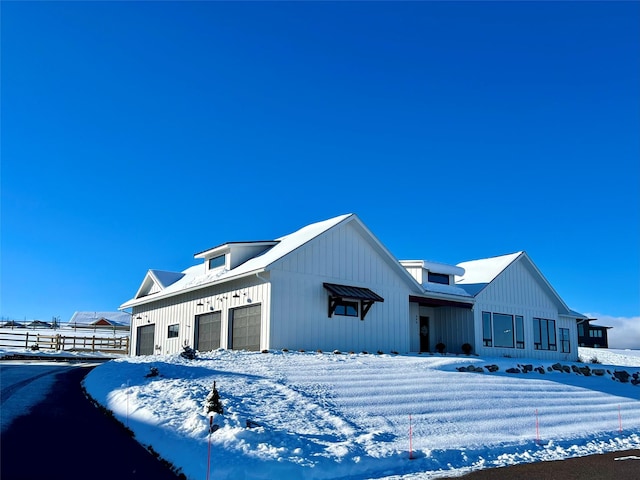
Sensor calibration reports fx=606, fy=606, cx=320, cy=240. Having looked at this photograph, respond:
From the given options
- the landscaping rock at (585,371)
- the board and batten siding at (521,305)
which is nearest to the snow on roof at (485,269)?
the board and batten siding at (521,305)

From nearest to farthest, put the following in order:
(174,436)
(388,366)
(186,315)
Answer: (174,436), (388,366), (186,315)

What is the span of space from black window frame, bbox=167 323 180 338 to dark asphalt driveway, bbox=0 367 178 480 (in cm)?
1362

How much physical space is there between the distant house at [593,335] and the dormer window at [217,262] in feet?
160

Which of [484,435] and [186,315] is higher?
[186,315]

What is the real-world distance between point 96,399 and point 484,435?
332 inches

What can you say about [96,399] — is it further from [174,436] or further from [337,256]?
[337,256]

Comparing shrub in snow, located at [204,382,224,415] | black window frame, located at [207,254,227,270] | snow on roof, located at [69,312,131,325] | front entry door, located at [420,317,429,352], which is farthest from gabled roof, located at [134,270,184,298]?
snow on roof, located at [69,312,131,325]

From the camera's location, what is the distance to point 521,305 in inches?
1156

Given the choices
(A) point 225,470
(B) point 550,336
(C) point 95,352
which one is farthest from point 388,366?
(C) point 95,352

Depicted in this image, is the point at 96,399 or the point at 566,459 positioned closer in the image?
the point at 566,459

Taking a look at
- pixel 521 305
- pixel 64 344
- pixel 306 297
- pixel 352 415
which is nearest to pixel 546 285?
pixel 521 305

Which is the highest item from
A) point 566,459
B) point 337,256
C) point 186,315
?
point 337,256

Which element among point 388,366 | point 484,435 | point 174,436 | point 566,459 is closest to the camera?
point 174,436

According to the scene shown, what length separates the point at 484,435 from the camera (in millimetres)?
12703
